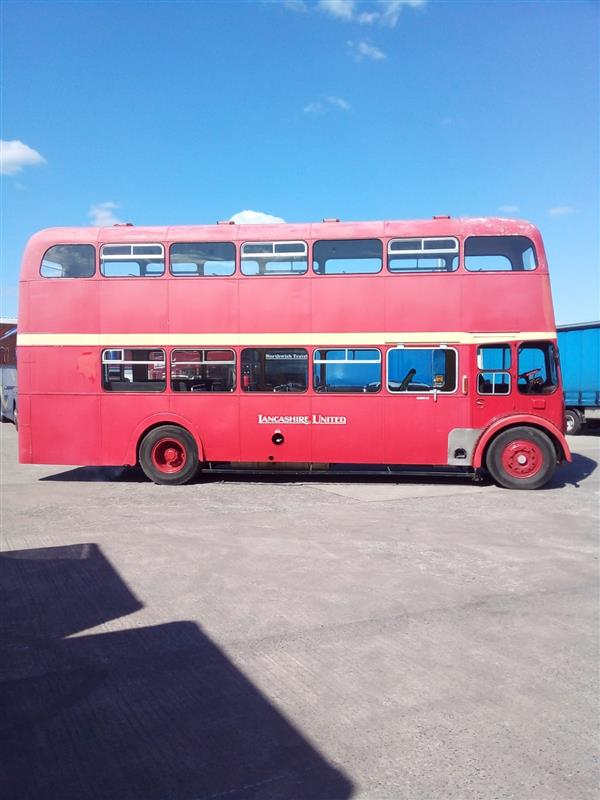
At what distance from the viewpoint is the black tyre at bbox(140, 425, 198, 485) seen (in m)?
10.5

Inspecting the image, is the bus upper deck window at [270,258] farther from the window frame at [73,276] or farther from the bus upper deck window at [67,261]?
the bus upper deck window at [67,261]

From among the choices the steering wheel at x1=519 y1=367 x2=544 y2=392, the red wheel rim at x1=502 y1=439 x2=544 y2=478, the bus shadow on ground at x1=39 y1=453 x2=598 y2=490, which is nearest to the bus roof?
the steering wheel at x1=519 y1=367 x2=544 y2=392

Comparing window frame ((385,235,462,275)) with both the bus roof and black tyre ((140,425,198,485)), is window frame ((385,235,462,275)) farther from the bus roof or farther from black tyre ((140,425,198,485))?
black tyre ((140,425,198,485))

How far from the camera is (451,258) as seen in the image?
386 inches

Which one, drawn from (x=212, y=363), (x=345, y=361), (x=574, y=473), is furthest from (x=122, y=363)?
(x=574, y=473)

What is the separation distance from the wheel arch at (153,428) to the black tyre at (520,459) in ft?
15.7

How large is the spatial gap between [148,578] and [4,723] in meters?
2.39

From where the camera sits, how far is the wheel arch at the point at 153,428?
10.4 meters

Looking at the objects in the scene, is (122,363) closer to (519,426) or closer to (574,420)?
(519,426)

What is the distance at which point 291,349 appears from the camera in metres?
10.1

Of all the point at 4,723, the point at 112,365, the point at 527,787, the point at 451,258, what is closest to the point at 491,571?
the point at 527,787

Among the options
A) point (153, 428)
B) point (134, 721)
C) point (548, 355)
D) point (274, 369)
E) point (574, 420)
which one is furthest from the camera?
point (574, 420)

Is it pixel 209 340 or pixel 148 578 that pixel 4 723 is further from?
pixel 209 340

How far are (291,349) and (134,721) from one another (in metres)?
→ 7.22
